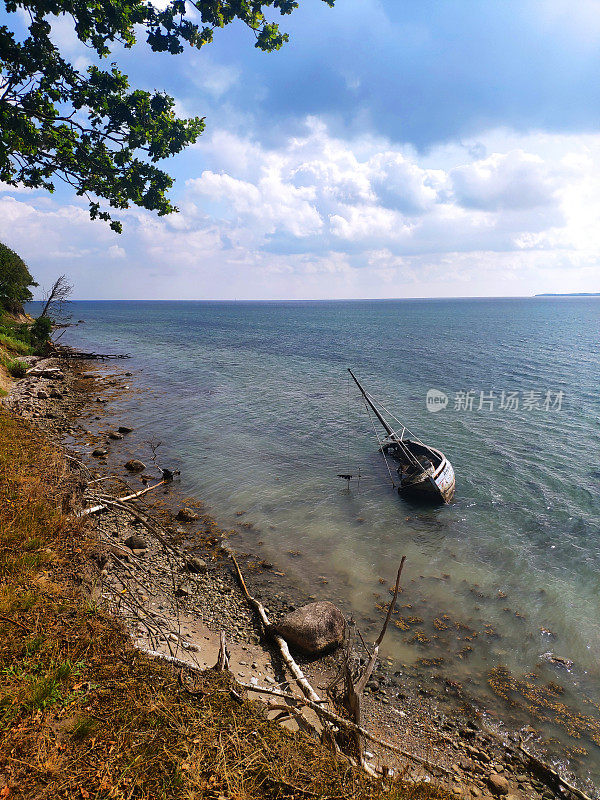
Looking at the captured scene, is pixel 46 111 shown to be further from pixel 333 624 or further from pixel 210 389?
pixel 210 389

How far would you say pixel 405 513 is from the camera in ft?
66.6

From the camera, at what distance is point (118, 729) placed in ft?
16.2

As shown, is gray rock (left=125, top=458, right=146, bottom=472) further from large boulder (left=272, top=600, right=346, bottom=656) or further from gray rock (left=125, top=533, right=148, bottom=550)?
large boulder (left=272, top=600, right=346, bottom=656)

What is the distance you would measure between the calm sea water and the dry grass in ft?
28.1

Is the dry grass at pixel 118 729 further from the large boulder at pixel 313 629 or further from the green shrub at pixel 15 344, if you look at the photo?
the green shrub at pixel 15 344

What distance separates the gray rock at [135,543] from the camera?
50.1ft

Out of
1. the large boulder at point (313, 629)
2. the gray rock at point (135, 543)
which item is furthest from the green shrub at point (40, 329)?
the large boulder at point (313, 629)

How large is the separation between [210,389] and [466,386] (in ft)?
103

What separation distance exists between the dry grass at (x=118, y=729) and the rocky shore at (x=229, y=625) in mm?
1169

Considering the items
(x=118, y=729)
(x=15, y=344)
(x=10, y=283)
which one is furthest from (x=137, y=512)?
(x=10, y=283)

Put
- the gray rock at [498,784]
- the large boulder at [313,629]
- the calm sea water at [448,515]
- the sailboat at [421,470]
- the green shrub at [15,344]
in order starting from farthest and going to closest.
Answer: the green shrub at [15,344]
the sailboat at [421,470]
the calm sea water at [448,515]
the large boulder at [313,629]
the gray rock at [498,784]

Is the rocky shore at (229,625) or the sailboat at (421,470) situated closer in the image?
the rocky shore at (229,625)

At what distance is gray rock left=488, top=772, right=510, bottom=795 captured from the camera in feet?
28.3

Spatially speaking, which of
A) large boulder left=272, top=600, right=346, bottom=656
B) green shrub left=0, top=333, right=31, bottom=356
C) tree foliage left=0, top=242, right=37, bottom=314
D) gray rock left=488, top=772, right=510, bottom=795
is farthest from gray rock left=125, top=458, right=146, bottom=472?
tree foliage left=0, top=242, right=37, bottom=314
